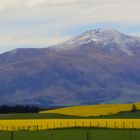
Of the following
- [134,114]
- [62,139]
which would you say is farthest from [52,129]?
[134,114]

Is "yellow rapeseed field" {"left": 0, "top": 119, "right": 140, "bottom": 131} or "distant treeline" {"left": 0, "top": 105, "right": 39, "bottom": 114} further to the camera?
"distant treeline" {"left": 0, "top": 105, "right": 39, "bottom": 114}

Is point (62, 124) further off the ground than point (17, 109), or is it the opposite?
point (17, 109)

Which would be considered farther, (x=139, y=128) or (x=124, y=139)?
(x=139, y=128)

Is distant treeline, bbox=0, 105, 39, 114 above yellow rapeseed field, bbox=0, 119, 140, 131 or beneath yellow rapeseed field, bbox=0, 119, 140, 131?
above

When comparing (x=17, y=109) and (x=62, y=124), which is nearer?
(x=62, y=124)

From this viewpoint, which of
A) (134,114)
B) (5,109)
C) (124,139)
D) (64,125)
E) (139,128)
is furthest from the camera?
(5,109)

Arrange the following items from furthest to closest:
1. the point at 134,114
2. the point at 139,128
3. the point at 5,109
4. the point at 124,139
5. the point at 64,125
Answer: the point at 5,109 → the point at 134,114 → the point at 64,125 → the point at 139,128 → the point at 124,139

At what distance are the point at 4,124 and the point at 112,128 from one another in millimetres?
14795

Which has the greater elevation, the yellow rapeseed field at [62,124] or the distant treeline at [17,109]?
the distant treeline at [17,109]

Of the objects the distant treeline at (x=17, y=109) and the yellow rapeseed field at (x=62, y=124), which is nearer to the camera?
the yellow rapeseed field at (x=62, y=124)

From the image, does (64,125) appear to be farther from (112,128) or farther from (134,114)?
(134,114)

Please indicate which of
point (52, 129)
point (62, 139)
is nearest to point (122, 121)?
point (52, 129)

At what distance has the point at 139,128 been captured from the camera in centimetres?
7419

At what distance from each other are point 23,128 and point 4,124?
5659 mm
